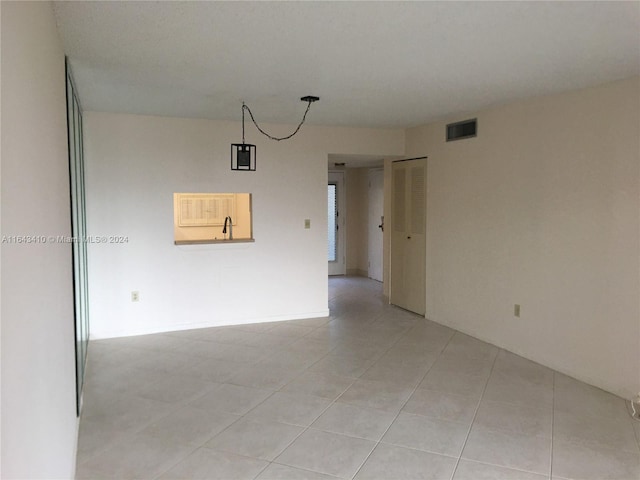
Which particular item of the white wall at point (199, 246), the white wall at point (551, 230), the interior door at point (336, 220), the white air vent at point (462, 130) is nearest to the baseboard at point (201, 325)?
the white wall at point (199, 246)

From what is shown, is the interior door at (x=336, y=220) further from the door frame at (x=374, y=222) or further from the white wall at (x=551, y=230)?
the white wall at (x=551, y=230)

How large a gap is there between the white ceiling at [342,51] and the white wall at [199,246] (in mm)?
736

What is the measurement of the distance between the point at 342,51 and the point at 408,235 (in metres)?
3.52

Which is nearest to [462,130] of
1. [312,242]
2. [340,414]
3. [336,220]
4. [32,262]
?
[312,242]

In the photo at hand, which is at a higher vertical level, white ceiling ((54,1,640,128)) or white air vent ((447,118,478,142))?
white ceiling ((54,1,640,128))

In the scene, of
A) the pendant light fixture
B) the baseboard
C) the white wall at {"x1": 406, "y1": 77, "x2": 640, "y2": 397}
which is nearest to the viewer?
the white wall at {"x1": 406, "y1": 77, "x2": 640, "y2": 397}

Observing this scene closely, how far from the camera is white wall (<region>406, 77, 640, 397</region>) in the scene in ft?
11.3

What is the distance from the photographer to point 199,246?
5250 millimetres

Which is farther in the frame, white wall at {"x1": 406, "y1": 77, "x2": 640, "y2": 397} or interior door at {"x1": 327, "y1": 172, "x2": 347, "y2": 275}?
interior door at {"x1": 327, "y1": 172, "x2": 347, "y2": 275}

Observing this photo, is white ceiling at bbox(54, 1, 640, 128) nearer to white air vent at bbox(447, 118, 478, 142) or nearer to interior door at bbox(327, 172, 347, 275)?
white air vent at bbox(447, 118, 478, 142)

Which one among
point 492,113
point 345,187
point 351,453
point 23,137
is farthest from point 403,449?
point 345,187

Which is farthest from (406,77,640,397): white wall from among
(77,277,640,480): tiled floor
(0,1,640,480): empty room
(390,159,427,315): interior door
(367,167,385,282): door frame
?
(367,167,385,282): door frame

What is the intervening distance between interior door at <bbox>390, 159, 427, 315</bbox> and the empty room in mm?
37

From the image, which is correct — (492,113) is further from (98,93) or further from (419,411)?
(98,93)
